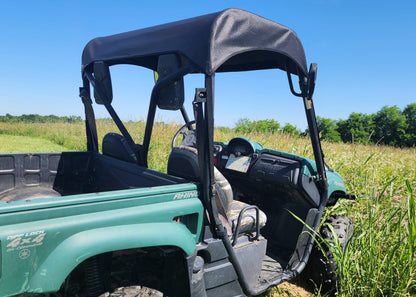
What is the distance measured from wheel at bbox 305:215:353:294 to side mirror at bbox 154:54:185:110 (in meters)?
1.92

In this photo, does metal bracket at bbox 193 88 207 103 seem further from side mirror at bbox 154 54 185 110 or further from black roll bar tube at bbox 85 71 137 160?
black roll bar tube at bbox 85 71 137 160

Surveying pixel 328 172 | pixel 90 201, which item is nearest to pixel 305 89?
pixel 328 172

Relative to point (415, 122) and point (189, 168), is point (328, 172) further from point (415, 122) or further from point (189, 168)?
point (415, 122)

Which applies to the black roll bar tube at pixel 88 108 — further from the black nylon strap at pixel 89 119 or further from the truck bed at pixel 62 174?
the truck bed at pixel 62 174

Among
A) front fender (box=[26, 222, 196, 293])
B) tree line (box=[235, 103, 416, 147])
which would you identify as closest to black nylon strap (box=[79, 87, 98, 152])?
front fender (box=[26, 222, 196, 293])

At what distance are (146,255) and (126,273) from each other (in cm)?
19

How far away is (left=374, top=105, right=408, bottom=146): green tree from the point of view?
39406mm

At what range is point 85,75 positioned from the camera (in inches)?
123

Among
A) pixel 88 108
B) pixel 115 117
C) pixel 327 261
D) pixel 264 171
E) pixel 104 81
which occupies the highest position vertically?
pixel 104 81

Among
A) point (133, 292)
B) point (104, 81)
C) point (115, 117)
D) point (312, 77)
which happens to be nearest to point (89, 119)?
point (104, 81)

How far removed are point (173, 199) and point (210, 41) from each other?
1003mm

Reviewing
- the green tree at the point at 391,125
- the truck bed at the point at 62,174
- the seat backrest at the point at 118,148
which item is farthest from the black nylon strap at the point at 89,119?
the green tree at the point at 391,125

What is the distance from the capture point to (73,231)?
1.52m

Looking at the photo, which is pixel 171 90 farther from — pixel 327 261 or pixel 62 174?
pixel 327 261
